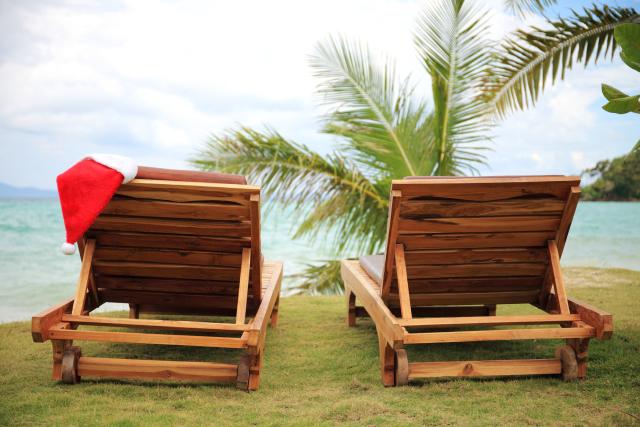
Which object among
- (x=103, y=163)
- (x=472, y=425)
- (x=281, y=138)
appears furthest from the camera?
(x=281, y=138)

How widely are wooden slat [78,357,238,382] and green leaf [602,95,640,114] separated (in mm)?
2045

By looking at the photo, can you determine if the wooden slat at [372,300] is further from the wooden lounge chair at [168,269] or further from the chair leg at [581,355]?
the chair leg at [581,355]

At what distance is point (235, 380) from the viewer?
9.11 ft

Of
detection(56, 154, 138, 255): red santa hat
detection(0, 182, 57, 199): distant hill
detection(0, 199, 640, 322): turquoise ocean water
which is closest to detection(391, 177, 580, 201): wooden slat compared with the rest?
detection(56, 154, 138, 255): red santa hat

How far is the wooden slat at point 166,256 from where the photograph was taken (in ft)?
9.95

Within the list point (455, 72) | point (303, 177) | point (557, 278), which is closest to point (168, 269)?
point (557, 278)

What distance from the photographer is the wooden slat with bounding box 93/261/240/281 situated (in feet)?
10.1

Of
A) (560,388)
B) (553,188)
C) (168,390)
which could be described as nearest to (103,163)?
(168,390)

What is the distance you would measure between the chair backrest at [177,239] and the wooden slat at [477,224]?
2.65ft

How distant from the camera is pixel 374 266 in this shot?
3.72 m

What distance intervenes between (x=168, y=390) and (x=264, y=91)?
29466 mm

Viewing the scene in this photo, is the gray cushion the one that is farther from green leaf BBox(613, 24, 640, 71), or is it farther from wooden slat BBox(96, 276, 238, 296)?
green leaf BBox(613, 24, 640, 71)

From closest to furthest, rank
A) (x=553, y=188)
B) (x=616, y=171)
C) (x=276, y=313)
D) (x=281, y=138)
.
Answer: (x=553, y=188) < (x=276, y=313) < (x=281, y=138) < (x=616, y=171)

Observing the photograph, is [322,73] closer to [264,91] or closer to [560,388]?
[560,388]
